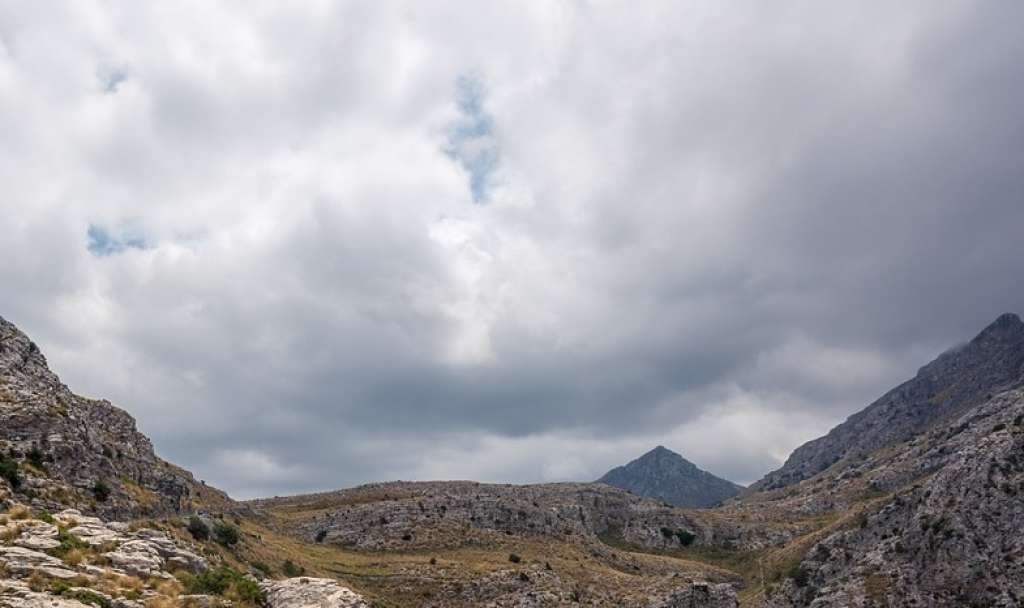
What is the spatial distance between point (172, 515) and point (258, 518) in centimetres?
5401

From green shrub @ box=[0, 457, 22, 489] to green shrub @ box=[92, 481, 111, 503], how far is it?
22.0 feet

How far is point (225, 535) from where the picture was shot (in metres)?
59.7

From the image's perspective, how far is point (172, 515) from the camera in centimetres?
5597

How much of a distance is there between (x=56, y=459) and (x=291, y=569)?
29555mm

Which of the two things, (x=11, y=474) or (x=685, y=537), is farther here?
(x=685, y=537)

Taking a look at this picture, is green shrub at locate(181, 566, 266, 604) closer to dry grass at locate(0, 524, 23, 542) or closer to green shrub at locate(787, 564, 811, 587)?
dry grass at locate(0, 524, 23, 542)

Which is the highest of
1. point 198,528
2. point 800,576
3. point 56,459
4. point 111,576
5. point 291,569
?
point 56,459

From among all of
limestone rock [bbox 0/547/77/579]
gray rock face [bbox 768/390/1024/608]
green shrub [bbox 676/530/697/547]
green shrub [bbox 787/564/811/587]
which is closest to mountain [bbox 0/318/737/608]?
limestone rock [bbox 0/547/77/579]

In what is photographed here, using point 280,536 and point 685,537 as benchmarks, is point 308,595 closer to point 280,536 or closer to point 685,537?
point 280,536

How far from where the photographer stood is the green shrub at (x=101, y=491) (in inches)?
1792

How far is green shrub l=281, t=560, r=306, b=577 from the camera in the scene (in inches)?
2589

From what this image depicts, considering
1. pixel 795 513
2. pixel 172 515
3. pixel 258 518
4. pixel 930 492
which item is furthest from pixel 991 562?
pixel 258 518

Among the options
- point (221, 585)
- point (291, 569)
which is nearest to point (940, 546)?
point (291, 569)

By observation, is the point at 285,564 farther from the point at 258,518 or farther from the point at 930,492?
the point at 930,492
